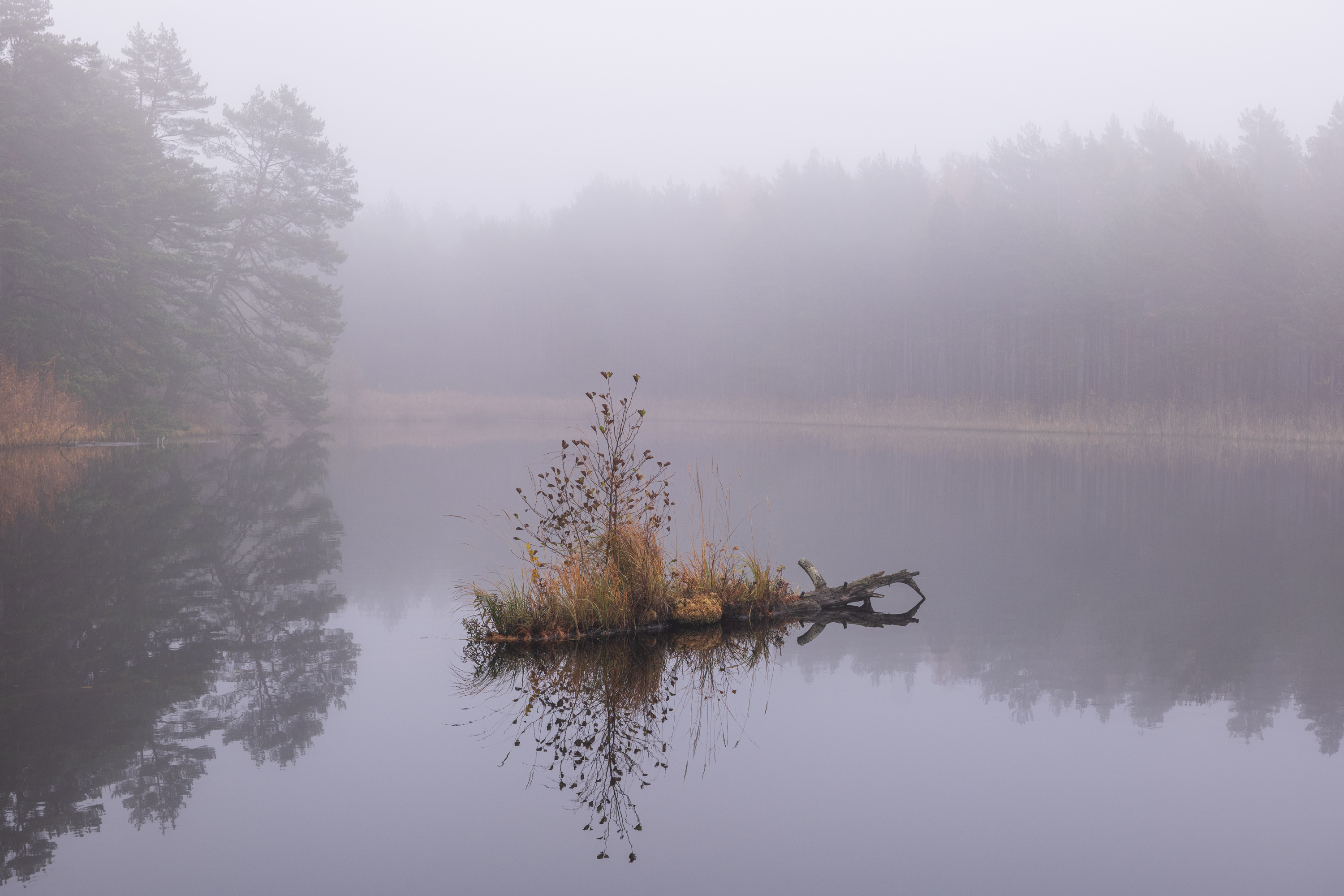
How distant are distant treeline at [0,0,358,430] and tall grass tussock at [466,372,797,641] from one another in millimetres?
20170

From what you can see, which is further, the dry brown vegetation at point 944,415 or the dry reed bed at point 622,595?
the dry brown vegetation at point 944,415

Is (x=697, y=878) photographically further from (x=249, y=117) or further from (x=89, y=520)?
(x=249, y=117)

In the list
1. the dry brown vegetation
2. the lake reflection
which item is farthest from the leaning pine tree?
the lake reflection

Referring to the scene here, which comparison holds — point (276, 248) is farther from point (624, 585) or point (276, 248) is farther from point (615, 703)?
point (615, 703)

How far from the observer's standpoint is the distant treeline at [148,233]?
23.5 meters

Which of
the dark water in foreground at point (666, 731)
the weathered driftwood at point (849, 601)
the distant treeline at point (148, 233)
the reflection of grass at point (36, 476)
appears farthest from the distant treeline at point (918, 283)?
the weathered driftwood at point (849, 601)

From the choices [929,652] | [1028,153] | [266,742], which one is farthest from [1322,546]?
[1028,153]

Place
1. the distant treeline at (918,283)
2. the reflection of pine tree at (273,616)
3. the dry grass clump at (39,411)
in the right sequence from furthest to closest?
the distant treeline at (918,283) → the dry grass clump at (39,411) → the reflection of pine tree at (273,616)

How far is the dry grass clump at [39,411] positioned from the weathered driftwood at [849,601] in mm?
21037

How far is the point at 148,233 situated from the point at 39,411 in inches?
272

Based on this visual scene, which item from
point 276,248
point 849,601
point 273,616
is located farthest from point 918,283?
point 273,616

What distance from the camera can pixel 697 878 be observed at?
3447mm

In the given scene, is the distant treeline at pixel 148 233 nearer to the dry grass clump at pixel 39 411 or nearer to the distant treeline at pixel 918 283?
the dry grass clump at pixel 39 411

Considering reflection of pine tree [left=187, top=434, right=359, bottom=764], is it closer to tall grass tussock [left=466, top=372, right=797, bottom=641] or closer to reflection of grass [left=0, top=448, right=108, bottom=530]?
tall grass tussock [left=466, top=372, right=797, bottom=641]
